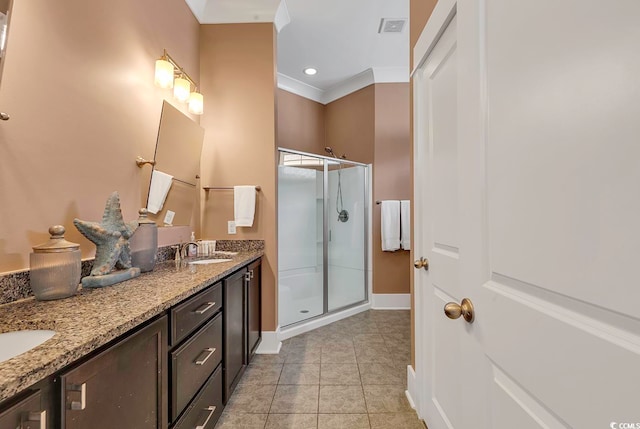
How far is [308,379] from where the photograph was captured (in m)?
1.94

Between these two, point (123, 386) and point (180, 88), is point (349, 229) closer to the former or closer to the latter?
point (180, 88)

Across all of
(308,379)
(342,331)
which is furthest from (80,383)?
(342,331)

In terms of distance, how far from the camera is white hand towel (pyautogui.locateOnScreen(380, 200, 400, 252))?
338cm

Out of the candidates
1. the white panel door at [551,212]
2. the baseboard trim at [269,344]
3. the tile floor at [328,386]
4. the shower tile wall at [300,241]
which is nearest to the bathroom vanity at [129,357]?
the tile floor at [328,386]

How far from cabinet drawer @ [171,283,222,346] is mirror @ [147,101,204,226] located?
819 millimetres

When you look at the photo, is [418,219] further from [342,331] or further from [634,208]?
[342,331]

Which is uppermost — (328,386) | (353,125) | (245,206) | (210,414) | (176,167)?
(353,125)

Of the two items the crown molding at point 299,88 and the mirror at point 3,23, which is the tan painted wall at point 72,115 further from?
the crown molding at point 299,88

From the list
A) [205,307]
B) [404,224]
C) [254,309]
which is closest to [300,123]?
[404,224]

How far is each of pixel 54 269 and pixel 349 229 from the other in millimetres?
2949

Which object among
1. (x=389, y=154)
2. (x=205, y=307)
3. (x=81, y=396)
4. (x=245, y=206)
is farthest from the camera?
(x=389, y=154)

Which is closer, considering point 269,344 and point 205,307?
point 205,307

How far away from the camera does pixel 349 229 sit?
11.7ft

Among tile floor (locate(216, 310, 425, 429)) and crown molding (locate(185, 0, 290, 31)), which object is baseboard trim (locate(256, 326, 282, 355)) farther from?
crown molding (locate(185, 0, 290, 31))
